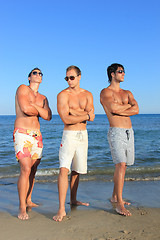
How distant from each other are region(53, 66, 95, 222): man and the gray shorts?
1.75 ft

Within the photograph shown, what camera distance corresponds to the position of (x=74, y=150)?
14.4 ft

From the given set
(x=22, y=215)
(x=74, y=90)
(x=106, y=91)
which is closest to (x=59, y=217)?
(x=22, y=215)

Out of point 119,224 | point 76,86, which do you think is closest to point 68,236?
point 119,224

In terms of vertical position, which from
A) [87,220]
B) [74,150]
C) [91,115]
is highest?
[91,115]

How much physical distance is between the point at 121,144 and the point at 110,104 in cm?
77

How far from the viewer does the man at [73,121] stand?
4268 mm

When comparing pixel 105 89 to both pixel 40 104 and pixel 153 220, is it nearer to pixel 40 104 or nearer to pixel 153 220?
pixel 40 104

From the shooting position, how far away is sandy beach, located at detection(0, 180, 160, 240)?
352 centimetres

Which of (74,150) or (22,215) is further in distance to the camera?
(74,150)

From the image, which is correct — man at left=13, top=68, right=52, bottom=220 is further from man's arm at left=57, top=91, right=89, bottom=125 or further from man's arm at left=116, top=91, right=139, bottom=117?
man's arm at left=116, top=91, right=139, bottom=117

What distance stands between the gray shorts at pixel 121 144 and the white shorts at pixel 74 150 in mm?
549

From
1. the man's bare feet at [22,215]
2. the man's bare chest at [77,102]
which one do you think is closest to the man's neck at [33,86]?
the man's bare chest at [77,102]

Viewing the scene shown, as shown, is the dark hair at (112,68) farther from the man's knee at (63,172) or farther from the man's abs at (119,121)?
the man's knee at (63,172)

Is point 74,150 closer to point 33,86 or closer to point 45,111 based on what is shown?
point 45,111
